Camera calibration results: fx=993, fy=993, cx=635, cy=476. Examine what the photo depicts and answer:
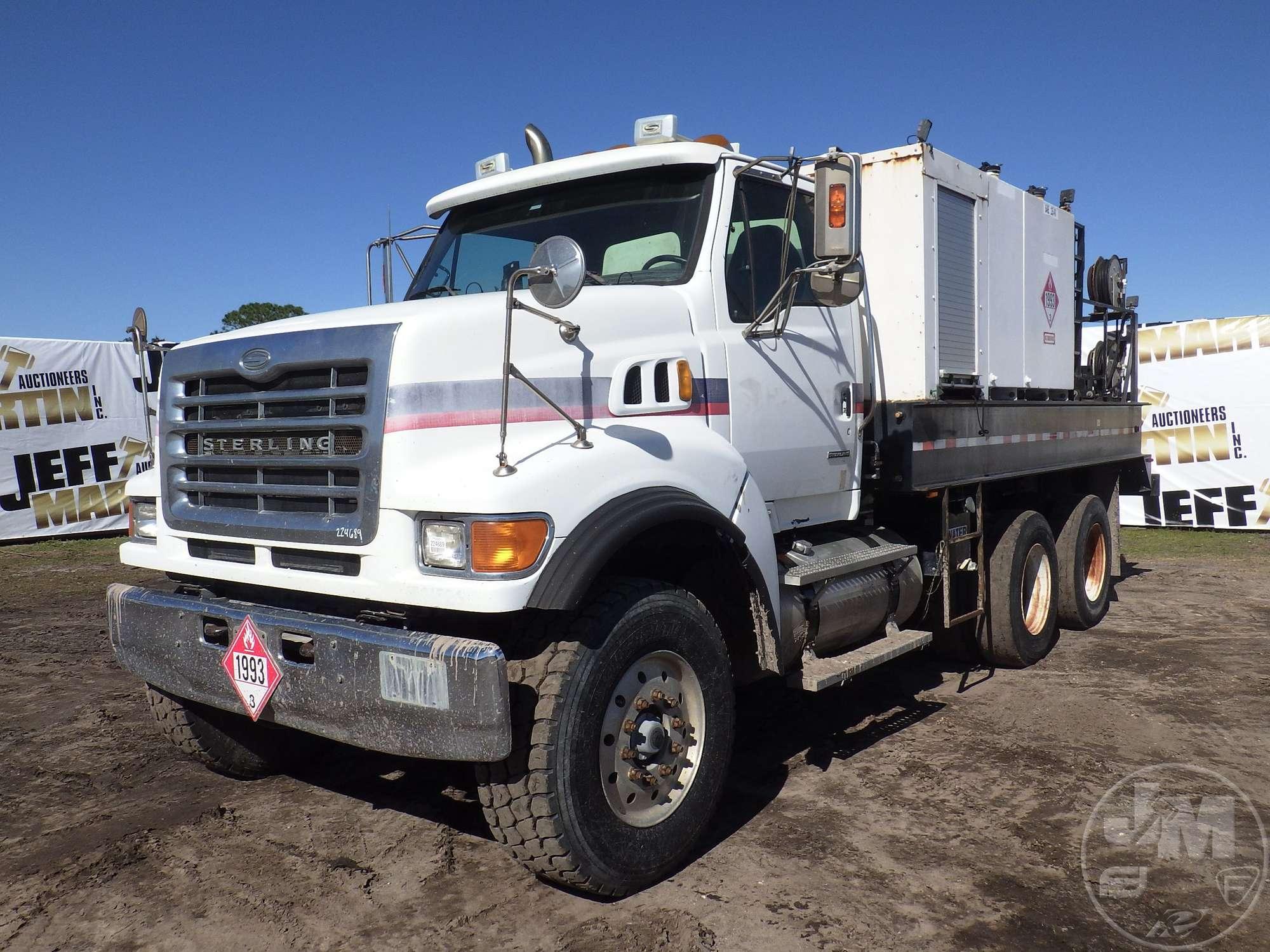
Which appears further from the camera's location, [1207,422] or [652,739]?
[1207,422]

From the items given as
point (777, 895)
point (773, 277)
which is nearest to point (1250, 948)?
point (777, 895)

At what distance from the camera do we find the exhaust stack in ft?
16.6

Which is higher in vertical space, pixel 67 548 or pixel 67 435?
pixel 67 435

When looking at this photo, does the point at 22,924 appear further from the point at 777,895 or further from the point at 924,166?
the point at 924,166

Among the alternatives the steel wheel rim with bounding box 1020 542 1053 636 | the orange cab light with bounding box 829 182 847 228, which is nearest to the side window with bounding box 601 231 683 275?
the orange cab light with bounding box 829 182 847 228

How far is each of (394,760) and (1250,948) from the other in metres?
3.64

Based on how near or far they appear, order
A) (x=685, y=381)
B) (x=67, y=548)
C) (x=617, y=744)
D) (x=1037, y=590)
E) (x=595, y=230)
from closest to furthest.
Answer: (x=617, y=744), (x=685, y=381), (x=595, y=230), (x=1037, y=590), (x=67, y=548)

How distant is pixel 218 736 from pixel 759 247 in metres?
3.34

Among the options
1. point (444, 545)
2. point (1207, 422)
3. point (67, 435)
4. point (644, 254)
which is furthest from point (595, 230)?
point (1207, 422)

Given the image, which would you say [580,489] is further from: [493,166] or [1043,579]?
[1043,579]

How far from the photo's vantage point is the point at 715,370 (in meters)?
4.16

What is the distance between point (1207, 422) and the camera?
1402 cm

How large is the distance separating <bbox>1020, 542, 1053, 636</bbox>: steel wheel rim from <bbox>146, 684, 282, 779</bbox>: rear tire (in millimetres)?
4891

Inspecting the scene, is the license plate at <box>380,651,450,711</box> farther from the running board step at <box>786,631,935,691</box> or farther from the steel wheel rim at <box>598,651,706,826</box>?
the running board step at <box>786,631,935,691</box>
